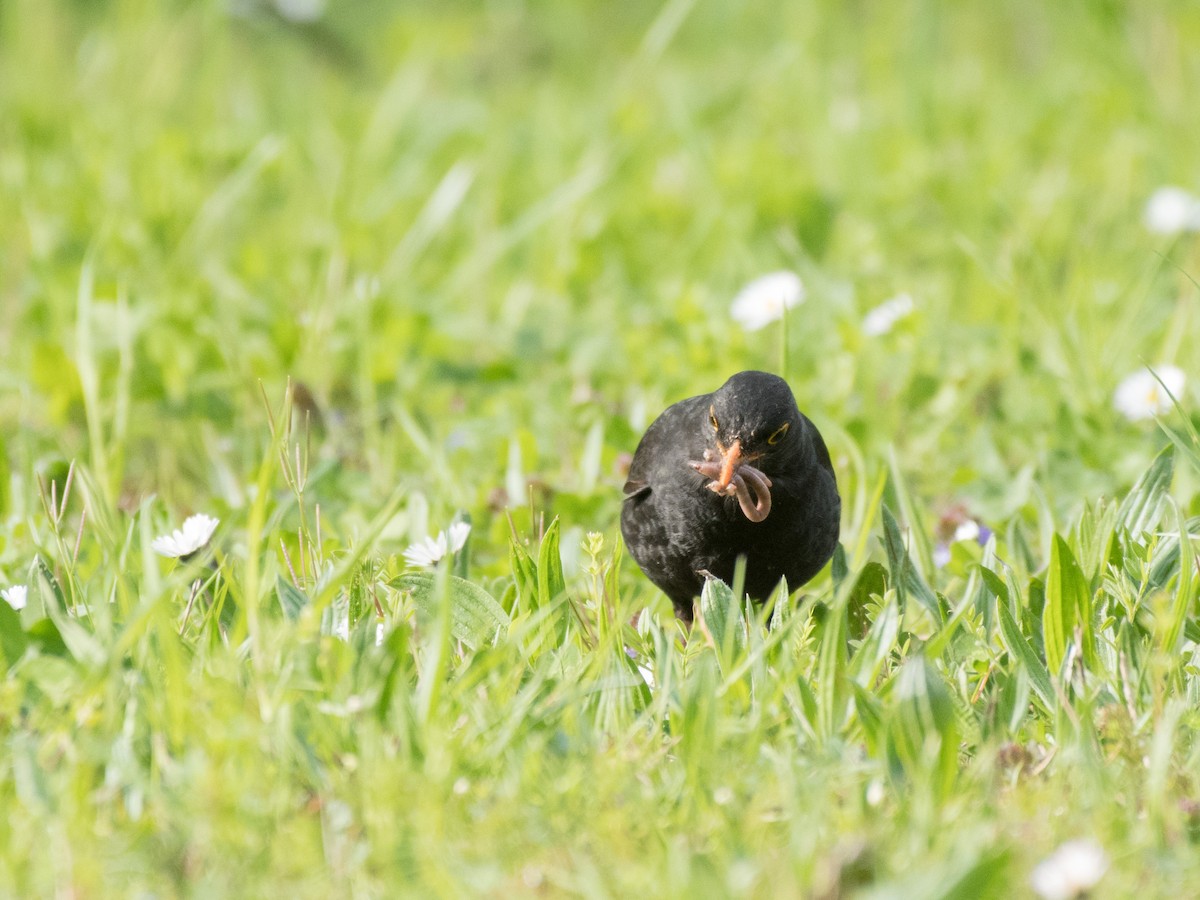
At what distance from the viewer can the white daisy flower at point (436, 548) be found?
298 centimetres

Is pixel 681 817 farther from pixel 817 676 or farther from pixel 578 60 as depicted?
pixel 578 60

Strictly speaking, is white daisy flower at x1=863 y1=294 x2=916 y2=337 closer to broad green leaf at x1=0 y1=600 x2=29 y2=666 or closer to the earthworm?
the earthworm

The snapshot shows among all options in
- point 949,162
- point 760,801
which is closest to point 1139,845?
point 760,801

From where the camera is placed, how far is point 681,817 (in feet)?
6.89

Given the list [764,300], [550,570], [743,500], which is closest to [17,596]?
[550,570]

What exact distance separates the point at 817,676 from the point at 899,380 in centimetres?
186

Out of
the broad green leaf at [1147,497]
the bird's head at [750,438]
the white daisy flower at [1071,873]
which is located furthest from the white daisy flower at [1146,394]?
the white daisy flower at [1071,873]

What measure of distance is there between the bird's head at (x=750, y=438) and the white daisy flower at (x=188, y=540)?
3.35ft

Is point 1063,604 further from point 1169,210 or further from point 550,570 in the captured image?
point 1169,210

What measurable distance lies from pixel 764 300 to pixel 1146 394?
4.22 ft

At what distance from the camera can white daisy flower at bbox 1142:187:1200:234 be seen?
17.7 ft

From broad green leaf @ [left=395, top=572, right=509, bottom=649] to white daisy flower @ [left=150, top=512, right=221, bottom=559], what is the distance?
44 centimetres

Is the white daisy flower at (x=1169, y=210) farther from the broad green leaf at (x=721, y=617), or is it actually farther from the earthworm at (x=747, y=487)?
the broad green leaf at (x=721, y=617)

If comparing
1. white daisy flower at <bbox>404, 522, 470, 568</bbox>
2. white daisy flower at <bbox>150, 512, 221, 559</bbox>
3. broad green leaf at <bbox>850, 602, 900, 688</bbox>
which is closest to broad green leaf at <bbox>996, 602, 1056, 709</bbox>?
broad green leaf at <bbox>850, 602, 900, 688</bbox>
